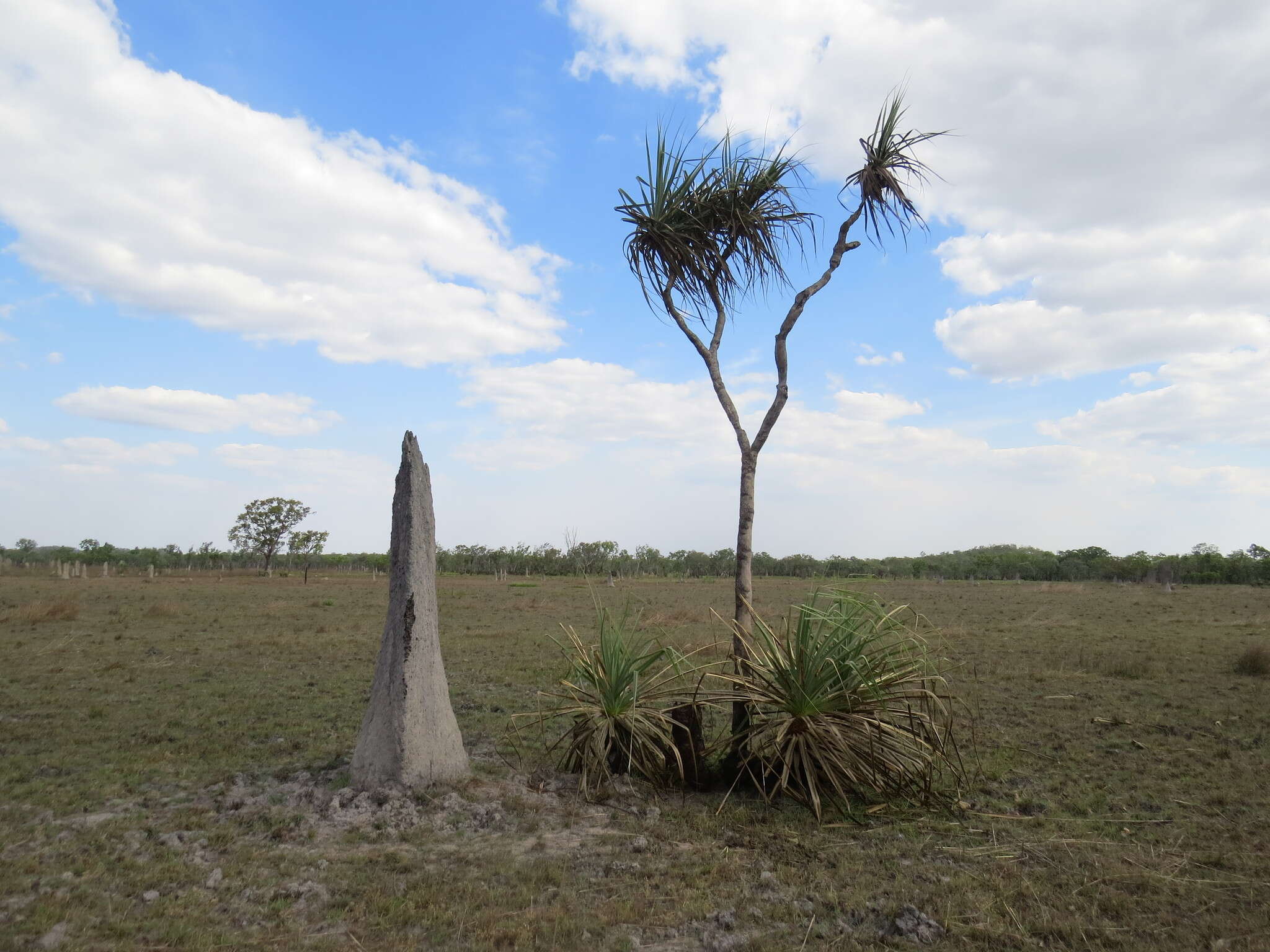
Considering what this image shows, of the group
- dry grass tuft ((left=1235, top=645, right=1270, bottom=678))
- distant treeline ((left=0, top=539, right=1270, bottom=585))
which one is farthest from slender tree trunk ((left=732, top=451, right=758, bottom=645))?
distant treeline ((left=0, top=539, right=1270, bottom=585))

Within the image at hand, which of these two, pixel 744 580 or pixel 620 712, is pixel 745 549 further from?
pixel 620 712

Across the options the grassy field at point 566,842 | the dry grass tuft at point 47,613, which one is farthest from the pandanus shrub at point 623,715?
the dry grass tuft at point 47,613

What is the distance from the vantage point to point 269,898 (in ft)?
12.2

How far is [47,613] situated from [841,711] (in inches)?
734

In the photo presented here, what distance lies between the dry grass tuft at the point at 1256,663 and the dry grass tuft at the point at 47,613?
866 inches

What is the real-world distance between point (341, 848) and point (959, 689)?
8.11 m

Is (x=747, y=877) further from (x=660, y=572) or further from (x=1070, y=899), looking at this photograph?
(x=660, y=572)

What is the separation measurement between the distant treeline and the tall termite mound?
40270 mm

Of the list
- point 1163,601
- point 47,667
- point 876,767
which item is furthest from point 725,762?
point 1163,601

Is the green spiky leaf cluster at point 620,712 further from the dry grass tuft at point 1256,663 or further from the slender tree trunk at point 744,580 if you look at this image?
the dry grass tuft at point 1256,663

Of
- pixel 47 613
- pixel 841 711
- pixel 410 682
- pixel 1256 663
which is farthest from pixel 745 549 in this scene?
pixel 47 613

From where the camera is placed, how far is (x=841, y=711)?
200 inches

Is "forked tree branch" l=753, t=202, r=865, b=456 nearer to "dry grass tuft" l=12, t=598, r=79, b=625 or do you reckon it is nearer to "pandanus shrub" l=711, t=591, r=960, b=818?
"pandanus shrub" l=711, t=591, r=960, b=818

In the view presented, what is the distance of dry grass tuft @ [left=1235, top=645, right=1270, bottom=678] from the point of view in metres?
11.0
